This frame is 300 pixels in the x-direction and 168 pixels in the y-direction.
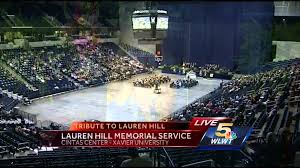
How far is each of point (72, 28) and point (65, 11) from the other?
63cm

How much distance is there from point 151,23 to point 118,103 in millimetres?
1540

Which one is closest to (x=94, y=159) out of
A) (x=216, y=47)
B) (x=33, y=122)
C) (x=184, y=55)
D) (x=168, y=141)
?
(x=168, y=141)

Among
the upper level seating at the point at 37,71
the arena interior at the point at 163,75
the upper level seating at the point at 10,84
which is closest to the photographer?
the arena interior at the point at 163,75

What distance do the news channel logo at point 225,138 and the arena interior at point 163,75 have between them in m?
0.12

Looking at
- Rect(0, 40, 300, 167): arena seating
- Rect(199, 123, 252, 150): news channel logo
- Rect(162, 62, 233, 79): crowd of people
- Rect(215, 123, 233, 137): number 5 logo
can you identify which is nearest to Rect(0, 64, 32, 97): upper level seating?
Rect(0, 40, 300, 167): arena seating

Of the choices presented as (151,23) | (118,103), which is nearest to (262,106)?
(151,23)

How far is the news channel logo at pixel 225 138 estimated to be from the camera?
229 inches

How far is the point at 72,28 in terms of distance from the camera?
285 inches

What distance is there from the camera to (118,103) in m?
6.92

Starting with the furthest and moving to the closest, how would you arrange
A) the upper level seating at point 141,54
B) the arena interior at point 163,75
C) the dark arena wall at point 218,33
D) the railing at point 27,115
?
the railing at point 27,115
the upper level seating at point 141,54
the dark arena wall at point 218,33
the arena interior at point 163,75

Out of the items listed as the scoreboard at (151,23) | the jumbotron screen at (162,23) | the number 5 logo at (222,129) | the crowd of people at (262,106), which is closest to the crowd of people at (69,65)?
the scoreboard at (151,23)

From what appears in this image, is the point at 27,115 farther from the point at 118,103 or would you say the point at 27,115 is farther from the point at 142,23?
the point at 142,23

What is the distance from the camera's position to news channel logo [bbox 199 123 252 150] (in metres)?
5.82

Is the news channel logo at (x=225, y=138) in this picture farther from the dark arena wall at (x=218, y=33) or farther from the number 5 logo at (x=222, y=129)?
the dark arena wall at (x=218, y=33)
